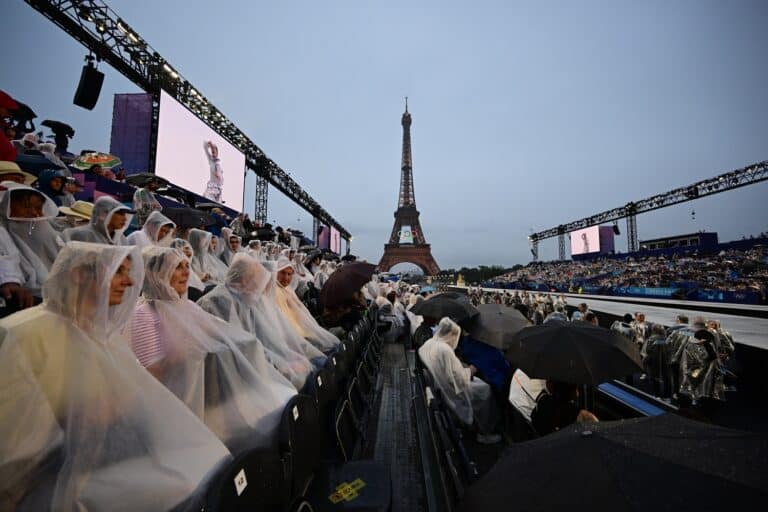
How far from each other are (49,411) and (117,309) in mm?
506

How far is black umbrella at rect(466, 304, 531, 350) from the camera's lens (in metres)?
4.20

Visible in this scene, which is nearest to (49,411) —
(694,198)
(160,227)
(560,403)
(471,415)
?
(560,403)

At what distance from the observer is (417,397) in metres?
4.07

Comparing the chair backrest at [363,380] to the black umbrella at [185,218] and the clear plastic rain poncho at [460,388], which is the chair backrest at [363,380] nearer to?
the clear plastic rain poncho at [460,388]

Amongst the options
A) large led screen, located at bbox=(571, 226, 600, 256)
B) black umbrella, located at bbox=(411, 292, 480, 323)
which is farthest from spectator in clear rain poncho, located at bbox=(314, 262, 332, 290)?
large led screen, located at bbox=(571, 226, 600, 256)

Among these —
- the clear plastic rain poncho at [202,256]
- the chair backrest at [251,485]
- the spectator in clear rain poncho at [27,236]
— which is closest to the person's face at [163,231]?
the clear plastic rain poncho at [202,256]

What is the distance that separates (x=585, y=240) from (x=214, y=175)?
3971 cm

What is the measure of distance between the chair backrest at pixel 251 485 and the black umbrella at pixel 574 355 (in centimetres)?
201

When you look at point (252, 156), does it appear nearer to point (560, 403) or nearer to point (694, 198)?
point (560, 403)

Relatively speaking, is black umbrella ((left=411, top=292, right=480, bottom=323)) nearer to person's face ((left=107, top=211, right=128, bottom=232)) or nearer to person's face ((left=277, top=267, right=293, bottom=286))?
person's face ((left=277, top=267, right=293, bottom=286))

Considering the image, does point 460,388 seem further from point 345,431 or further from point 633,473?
point 633,473

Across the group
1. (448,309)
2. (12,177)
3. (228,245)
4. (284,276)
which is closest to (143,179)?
(228,245)

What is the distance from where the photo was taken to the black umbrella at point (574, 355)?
257 centimetres

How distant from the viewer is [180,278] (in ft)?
6.73
